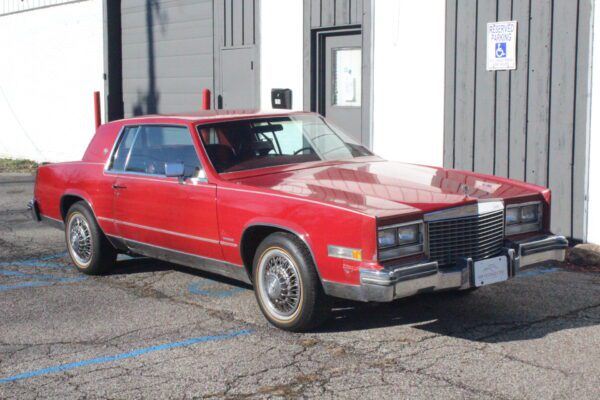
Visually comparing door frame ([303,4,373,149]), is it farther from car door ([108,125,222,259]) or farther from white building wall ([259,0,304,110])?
car door ([108,125,222,259])

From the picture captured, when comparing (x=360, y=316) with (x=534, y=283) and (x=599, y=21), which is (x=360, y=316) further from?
(x=599, y=21)

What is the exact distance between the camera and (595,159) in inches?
360

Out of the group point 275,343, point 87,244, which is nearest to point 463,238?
point 275,343

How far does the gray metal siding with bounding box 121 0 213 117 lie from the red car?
245 inches

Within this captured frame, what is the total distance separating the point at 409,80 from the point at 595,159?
271cm

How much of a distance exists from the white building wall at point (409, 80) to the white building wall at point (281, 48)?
1.56 meters

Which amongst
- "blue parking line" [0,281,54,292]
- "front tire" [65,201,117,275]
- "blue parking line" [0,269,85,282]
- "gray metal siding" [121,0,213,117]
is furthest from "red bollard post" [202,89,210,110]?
"blue parking line" [0,281,54,292]

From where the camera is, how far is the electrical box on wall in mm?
12679

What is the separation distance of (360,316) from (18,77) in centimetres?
1557

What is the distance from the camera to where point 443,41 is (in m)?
10.6

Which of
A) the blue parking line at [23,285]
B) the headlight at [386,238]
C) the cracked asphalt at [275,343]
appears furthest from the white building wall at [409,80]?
the headlight at [386,238]

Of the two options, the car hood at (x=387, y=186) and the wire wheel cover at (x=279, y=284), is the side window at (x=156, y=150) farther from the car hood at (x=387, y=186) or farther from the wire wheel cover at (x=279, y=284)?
the wire wheel cover at (x=279, y=284)

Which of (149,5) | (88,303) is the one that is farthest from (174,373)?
(149,5)

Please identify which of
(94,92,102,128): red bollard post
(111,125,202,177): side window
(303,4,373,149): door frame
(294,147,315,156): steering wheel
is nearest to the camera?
(111,125,202,177): side window
